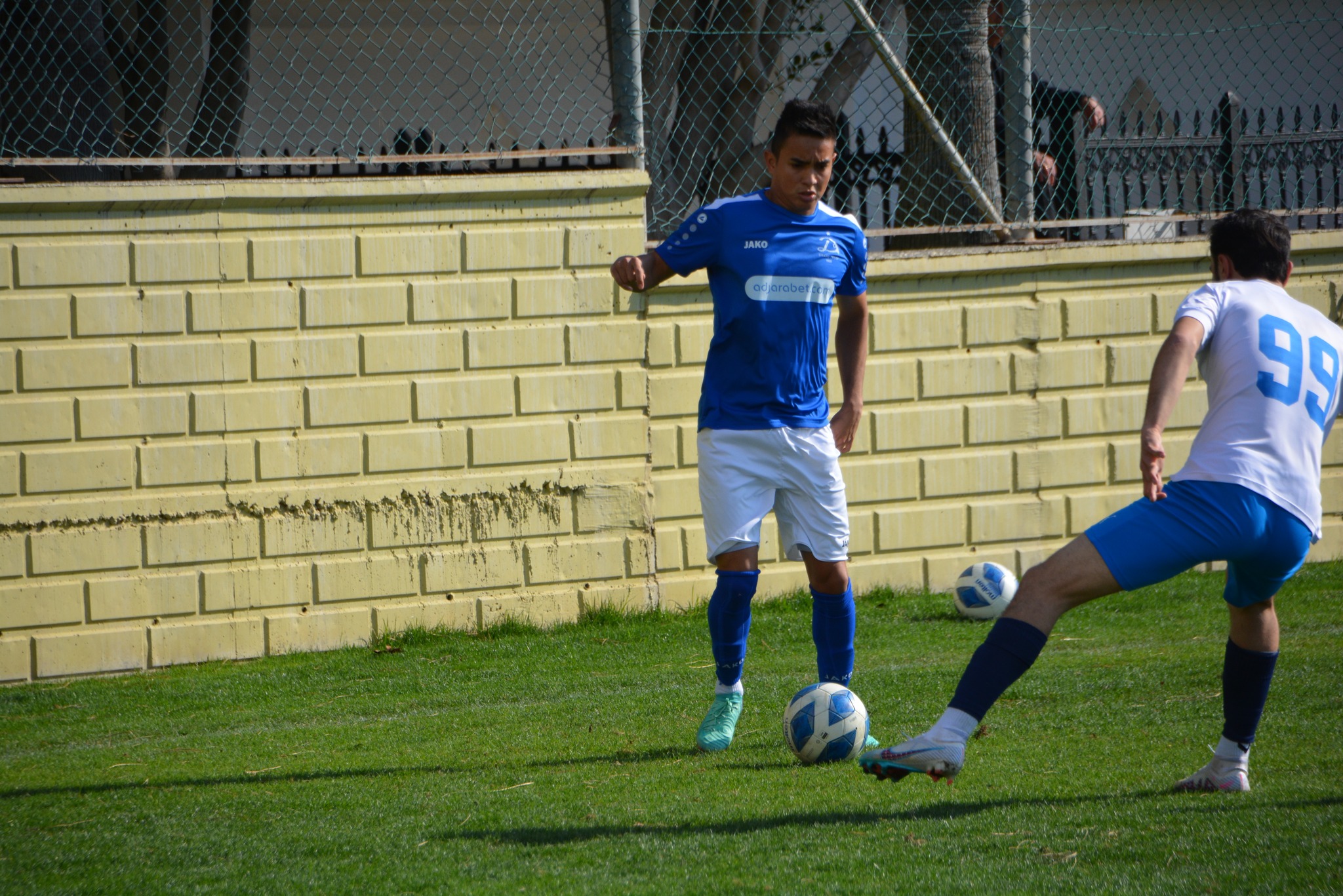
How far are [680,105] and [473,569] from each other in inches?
125

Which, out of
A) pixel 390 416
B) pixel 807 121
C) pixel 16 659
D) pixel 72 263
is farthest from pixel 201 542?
pixel 807 121

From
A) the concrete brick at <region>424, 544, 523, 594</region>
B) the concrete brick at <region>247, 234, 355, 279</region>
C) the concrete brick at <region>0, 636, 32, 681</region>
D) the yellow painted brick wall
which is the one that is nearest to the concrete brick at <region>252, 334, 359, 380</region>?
the yellow painted brick wall

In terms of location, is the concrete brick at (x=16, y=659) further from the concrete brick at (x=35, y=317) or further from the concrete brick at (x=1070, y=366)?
the concrete brick at (x=1070, y=366)

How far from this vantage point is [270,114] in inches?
295

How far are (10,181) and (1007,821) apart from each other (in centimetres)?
602

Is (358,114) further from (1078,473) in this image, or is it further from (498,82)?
(1078,473)

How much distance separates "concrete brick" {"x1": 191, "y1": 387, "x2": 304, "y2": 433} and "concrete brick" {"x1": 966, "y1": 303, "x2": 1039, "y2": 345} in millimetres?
4153

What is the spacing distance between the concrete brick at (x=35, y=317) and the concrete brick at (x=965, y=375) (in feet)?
16.3

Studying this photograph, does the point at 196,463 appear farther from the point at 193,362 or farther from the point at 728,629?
the point at 728,629

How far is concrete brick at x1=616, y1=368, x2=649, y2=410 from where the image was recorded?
7.70 meters

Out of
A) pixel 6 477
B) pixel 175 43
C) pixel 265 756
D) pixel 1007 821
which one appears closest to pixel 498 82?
pixel 175 43

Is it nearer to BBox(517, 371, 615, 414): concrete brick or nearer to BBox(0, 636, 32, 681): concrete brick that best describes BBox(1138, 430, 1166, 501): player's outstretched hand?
BBox(517, 371, 615, 414): concrete brick

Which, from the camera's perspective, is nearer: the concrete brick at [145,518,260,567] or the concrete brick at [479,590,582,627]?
the concrete brick at [145,518,260,567]

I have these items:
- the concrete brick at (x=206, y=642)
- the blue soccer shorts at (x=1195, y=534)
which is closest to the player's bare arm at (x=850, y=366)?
the blue soccer shorts at (x=1195, y=534)
